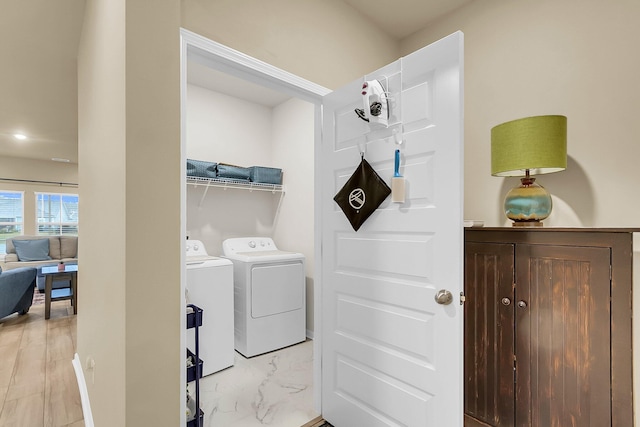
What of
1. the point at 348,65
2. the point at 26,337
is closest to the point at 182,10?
the point at 348,65

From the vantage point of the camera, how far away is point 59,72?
9.78 feet

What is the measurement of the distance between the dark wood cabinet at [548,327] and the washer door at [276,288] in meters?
1.80

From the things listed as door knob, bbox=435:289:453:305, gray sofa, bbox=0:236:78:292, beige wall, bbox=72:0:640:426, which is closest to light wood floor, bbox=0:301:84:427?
beige wall, bbox=72:0:640:426

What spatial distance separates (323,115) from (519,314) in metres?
1.49

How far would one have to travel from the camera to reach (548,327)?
1.44 m

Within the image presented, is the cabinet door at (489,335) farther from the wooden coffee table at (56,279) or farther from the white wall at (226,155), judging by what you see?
the wooden coffee table at (56,279)

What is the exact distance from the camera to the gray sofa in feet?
19.1

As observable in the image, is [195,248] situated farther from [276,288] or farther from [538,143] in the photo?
[538,143]

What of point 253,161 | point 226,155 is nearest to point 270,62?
point 226,155

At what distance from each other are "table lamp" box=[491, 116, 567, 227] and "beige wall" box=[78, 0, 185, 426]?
59.1 inches

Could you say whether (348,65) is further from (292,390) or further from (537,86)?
(292,390)

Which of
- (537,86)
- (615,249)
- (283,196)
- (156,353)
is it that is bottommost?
(156,353)

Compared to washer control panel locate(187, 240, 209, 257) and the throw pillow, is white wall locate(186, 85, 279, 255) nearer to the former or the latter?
washer control panel locate(187, 240, 209, 257)

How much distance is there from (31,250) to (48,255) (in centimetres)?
32
